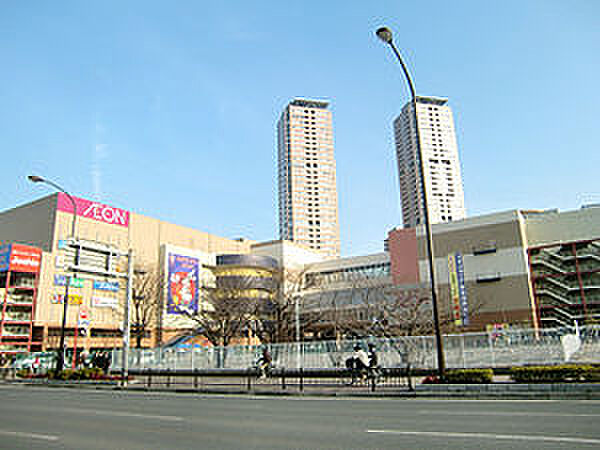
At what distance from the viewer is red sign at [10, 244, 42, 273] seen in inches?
2104

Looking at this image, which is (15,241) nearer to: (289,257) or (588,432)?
(289,257)

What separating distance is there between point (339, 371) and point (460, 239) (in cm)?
4477

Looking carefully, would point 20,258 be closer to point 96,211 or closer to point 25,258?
point 25,258

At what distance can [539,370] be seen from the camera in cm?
1448

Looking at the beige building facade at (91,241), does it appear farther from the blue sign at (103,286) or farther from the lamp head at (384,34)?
the lamp head at (384,34)

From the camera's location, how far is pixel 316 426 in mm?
8648

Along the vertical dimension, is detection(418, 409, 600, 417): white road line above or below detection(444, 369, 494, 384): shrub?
below

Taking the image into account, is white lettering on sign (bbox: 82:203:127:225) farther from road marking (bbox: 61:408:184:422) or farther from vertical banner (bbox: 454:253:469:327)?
road marking (bbox: 61:408:184:422)

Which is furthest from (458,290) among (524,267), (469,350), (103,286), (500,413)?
(500,413)

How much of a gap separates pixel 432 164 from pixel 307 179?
4519 centimetres

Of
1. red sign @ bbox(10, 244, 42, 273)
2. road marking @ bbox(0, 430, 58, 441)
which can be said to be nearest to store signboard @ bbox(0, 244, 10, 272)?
red sign @ bbox(10, 244, 42, 273)

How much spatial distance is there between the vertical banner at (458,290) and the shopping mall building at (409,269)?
0.44 ft

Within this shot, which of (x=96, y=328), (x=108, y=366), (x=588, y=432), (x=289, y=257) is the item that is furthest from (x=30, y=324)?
(x=588, y=432)

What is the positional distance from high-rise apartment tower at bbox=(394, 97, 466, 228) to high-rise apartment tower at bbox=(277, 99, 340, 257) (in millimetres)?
26587
